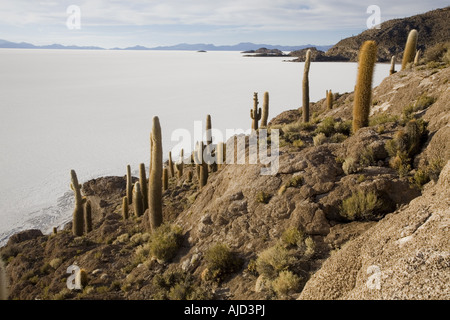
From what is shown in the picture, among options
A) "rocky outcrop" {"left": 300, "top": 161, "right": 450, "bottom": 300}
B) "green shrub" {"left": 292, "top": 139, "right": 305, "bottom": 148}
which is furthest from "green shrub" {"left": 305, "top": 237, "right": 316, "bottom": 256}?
"green shrub" {"left": 292, "top": 139, "right": 305, "bottom": 148}

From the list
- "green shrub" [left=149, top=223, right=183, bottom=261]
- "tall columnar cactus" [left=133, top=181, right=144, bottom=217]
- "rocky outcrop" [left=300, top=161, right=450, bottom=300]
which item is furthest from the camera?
"tall columnar cactus" [left=133, top=181, right=144, bottom=217]

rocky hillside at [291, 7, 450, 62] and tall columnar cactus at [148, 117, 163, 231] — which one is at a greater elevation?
rocky hillside at [291, 7, 450, 62]

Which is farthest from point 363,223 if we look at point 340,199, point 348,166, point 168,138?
point 168,138

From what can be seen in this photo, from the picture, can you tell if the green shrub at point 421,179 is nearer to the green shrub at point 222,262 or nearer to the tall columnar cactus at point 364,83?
the tall columnar cactus at point 364,83

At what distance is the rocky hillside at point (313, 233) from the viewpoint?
4.68 metres

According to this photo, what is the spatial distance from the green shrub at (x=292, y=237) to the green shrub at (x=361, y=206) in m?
1.24

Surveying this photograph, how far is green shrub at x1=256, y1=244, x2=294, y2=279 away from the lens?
22.6ft

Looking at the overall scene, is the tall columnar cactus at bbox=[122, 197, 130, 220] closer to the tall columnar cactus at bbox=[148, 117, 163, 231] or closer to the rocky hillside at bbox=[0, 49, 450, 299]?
the rocky hillside at bbox=[0, 49, 450, 299]

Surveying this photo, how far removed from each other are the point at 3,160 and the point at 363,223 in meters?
45.9

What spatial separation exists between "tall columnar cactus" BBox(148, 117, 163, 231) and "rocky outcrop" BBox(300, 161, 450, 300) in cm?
967

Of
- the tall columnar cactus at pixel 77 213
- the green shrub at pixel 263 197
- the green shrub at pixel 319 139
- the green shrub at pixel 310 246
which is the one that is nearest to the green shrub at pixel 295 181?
the green shrub at pixel 263 197

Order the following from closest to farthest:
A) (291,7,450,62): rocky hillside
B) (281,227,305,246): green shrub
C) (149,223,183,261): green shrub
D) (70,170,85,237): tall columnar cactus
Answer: (281,227,305,246): green shrub
(149,223,183,261): green shrub
(70,170,85,237): tall columnar cactus
(291,7,450,62): rocky hillside

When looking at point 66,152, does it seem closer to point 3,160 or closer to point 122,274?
point 3,160
